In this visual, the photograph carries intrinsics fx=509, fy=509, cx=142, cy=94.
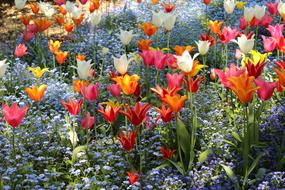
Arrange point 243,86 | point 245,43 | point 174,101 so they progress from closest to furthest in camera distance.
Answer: point 243,86, point 174,101, point 245,43

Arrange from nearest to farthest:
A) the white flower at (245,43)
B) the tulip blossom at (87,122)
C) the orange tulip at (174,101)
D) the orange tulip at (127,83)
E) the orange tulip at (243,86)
Result: the orange tulip at (243,86) → the orange tulip at (174,101) → the orange tulip at (127,83) → the tulip blossom at (87,122) → the white flower at (245,43)

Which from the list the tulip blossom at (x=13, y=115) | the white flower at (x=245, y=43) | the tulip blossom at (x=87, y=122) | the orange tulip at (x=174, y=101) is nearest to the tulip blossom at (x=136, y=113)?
the orange tulip at (x=174, y=101)

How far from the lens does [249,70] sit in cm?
347

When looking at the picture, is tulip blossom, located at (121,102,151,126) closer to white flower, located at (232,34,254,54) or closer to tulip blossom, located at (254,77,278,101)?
tulip blossom, located at (254,77,278,101)

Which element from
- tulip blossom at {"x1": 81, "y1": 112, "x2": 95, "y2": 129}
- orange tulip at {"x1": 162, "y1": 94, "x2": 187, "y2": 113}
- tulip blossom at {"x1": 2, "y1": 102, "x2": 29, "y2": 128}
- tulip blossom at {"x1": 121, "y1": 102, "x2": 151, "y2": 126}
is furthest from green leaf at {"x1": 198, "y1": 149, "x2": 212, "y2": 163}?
tulip blossom at {"x1": 2, "y1": 102, "x2": 29, "y2": 128}

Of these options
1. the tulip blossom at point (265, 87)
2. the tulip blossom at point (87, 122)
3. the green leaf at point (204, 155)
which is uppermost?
the tulip blossom at point (265, 87)

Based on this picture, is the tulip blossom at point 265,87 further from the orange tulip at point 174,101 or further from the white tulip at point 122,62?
the white tulip at point 122,62

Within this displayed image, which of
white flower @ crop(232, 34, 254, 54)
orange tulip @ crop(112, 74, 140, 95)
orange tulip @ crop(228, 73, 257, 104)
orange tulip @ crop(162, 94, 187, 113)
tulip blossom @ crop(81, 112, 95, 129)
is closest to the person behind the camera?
orange tulip @ crop(228, 73, 257, 104)

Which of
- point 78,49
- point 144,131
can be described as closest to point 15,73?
point 78,49

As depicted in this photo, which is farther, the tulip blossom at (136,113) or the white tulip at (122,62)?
the white tulip at (122,62)

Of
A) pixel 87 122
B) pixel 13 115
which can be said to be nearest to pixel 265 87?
pixel 87 122

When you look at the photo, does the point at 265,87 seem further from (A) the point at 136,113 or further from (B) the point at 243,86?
(A) the point at 136,113

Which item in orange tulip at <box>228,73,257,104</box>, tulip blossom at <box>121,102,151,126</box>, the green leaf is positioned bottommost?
the green leaf

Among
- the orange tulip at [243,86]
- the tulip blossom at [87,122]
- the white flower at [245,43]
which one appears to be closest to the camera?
the orange tulip at [243,86]
